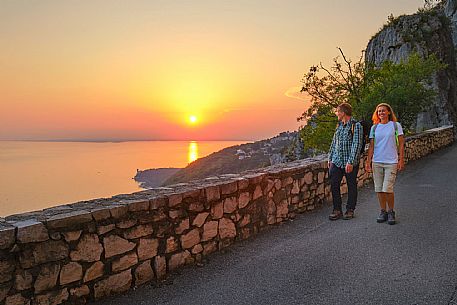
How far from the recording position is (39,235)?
2.88 metres

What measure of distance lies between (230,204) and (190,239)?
785mm

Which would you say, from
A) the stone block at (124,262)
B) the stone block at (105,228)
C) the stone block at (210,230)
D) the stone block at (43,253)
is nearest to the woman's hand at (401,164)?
the stone block at (210,230)

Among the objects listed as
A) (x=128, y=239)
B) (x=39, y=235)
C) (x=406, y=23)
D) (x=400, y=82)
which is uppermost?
(x=406, y=23)

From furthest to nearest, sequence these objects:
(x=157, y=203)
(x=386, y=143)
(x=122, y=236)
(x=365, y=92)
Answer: (x=365, y=92), (x=386, y=143), (x=157, y=203), (x=122, y=236)

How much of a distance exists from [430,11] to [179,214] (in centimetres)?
2945

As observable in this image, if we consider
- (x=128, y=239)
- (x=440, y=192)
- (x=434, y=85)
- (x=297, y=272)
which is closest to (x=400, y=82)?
(x=440, y=192)

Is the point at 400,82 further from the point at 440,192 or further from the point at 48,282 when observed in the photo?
the point at 48,282

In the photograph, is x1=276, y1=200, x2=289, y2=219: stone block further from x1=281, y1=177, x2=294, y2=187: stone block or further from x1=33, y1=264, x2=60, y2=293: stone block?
x1=33, y1=264, x2=60, y2=293: stone block

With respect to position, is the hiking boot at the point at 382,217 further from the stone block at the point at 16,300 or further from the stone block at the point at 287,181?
the stone block at the point at 16,300

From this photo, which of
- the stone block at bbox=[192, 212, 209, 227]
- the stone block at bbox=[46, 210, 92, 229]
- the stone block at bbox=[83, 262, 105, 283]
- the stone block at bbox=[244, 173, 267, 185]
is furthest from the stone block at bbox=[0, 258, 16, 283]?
the stone block at bbox=[244, 173, 267, 185]

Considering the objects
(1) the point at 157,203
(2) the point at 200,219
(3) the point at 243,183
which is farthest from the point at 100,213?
(3) the point at 243,183

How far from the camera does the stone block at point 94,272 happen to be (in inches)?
127

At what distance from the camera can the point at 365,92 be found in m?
16.2

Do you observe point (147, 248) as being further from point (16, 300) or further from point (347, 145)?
point (347, 145)
